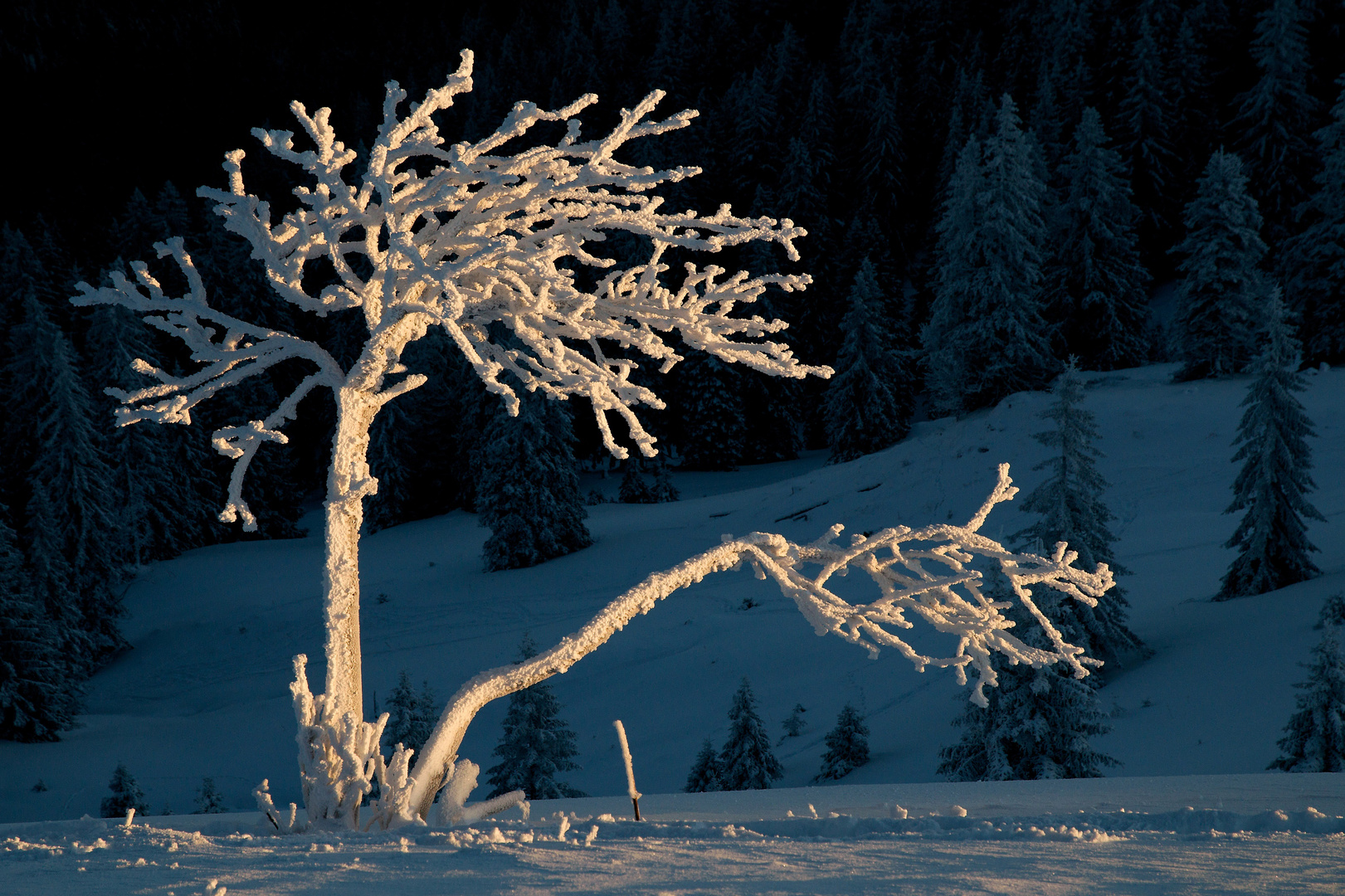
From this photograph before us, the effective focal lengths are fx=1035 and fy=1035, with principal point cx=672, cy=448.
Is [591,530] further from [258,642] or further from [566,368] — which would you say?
[566,368]

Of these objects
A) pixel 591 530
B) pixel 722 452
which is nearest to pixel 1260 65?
pixel 722 452

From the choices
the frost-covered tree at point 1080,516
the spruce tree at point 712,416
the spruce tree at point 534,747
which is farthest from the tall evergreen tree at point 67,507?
the frost-covered tree at point 1080,516

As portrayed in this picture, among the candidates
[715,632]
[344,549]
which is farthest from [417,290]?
[715,632]

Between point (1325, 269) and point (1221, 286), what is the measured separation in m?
4.33

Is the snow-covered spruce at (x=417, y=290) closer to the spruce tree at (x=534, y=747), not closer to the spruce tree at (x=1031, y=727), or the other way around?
the spruce tree at (x=1031, y=727)

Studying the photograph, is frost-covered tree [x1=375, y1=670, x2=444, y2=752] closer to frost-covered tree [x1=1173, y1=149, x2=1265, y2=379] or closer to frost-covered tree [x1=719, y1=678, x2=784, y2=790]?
frost-covered tree [x1=719, y1=678, x2=784, y2=790]

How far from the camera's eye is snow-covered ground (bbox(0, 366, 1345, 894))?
3.94 m

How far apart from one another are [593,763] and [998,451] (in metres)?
15.7

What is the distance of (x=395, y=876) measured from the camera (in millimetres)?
3693

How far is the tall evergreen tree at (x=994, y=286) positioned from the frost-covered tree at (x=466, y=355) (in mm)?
27831

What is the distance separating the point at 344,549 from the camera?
5586mm

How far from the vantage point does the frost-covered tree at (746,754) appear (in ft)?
51.0

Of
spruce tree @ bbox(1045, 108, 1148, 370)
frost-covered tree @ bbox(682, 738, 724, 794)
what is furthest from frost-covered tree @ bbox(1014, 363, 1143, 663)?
spruce tree @ bbox(1045, 108, 1148, 370)

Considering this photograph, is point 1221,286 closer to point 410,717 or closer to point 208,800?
point 410,717
